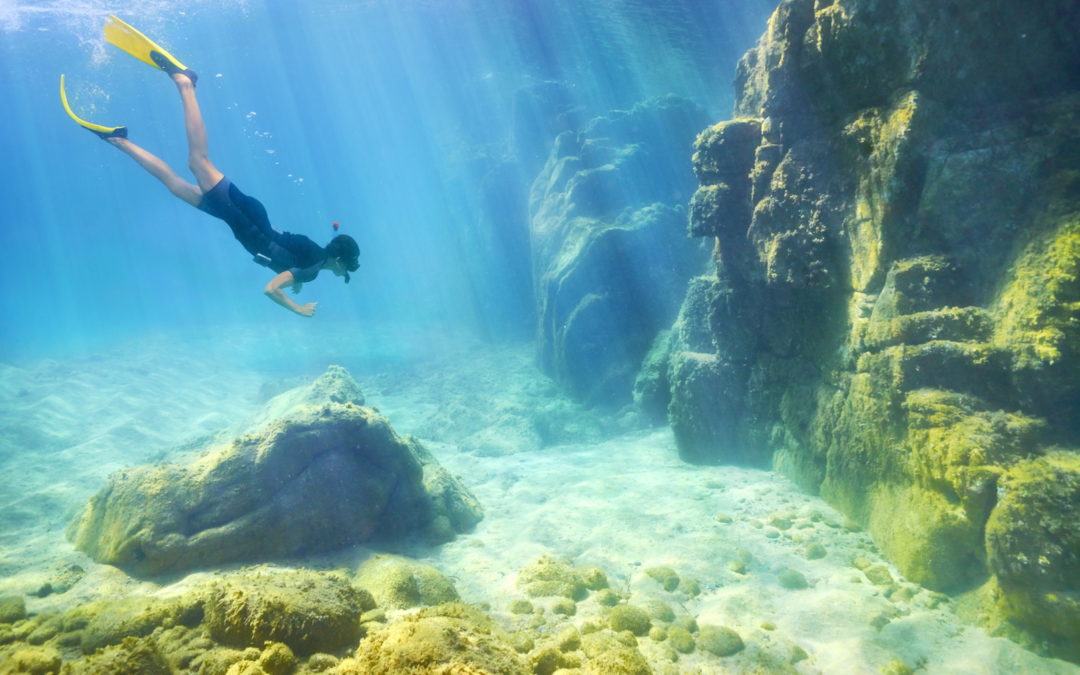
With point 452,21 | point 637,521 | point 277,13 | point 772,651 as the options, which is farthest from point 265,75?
point 772,651

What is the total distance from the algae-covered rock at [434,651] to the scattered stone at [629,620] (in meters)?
1.70

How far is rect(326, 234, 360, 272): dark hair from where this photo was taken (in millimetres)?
5485

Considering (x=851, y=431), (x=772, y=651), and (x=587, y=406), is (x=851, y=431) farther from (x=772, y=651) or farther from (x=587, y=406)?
(x=587, y=406)

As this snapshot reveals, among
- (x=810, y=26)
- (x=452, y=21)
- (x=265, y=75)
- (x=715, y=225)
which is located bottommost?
(x=715, y=225)

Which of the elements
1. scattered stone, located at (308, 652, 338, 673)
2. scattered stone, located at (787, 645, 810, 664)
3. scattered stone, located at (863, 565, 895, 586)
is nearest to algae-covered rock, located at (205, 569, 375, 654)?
scattered stone, located at (308, 652, 338, 673)

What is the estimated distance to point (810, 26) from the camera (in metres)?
6.14

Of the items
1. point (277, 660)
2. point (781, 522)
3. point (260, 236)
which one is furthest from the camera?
point (781, 522)

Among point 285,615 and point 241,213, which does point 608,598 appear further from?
point 241,213

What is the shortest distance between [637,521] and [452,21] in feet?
72.4

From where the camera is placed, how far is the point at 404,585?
452cm

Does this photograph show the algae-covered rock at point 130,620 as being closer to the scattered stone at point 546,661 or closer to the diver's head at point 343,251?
the scattered stone at point 546,661

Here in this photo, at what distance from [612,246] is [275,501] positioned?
1196 cm

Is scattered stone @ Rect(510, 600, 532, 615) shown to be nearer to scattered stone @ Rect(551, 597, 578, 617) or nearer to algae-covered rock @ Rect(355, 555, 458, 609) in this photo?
scattered stone @ Rect(551, 597, 578, 617)

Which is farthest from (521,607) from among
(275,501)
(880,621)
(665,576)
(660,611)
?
(275,501)
